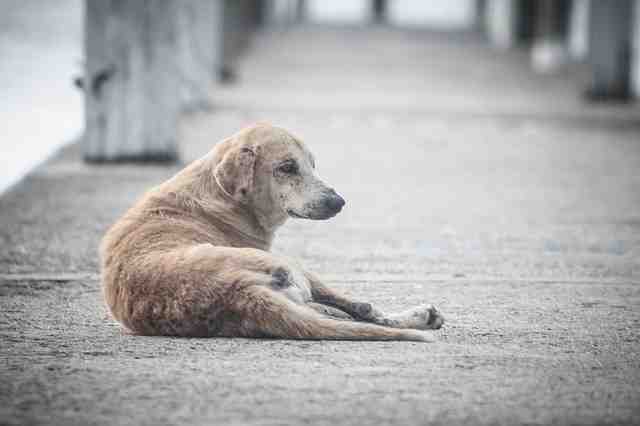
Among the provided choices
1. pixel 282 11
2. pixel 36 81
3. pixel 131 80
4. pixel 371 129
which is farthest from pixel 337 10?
pixel 131 80

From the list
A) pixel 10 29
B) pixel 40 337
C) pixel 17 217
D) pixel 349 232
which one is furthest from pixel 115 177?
pixel 10 29

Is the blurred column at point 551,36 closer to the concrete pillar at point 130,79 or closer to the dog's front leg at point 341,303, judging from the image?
the concrete pillar at point 130,79

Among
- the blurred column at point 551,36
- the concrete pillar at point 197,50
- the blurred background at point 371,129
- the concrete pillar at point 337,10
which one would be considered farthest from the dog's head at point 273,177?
the concrete pillar at point 337,10

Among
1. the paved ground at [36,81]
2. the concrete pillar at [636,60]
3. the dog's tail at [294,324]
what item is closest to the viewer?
the dog's tail at [294,324]

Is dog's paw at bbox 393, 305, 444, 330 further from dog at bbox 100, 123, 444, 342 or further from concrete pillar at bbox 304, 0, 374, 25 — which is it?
concrete pillar at bbox 304, 0, 374, 25

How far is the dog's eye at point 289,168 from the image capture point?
5.01 meters

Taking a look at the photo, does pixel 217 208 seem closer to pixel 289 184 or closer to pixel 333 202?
pixel 289 184

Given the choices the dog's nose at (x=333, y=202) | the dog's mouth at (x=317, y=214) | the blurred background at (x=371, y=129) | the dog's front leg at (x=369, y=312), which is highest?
the dog's nose at (x=333, y=202)

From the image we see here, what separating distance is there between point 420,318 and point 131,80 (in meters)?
6.36

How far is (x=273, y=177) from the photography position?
16.5 ft

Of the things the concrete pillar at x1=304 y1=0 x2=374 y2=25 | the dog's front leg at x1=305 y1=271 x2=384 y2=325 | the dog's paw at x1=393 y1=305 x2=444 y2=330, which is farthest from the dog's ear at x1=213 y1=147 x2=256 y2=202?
the concrete pillar at x1=304 y1=0 x2=374 y2=25

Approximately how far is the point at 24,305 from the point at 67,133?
28.2ft

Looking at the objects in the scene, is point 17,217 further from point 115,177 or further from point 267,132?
point 267,132

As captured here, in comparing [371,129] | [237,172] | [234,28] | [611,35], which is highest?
[611,35]
